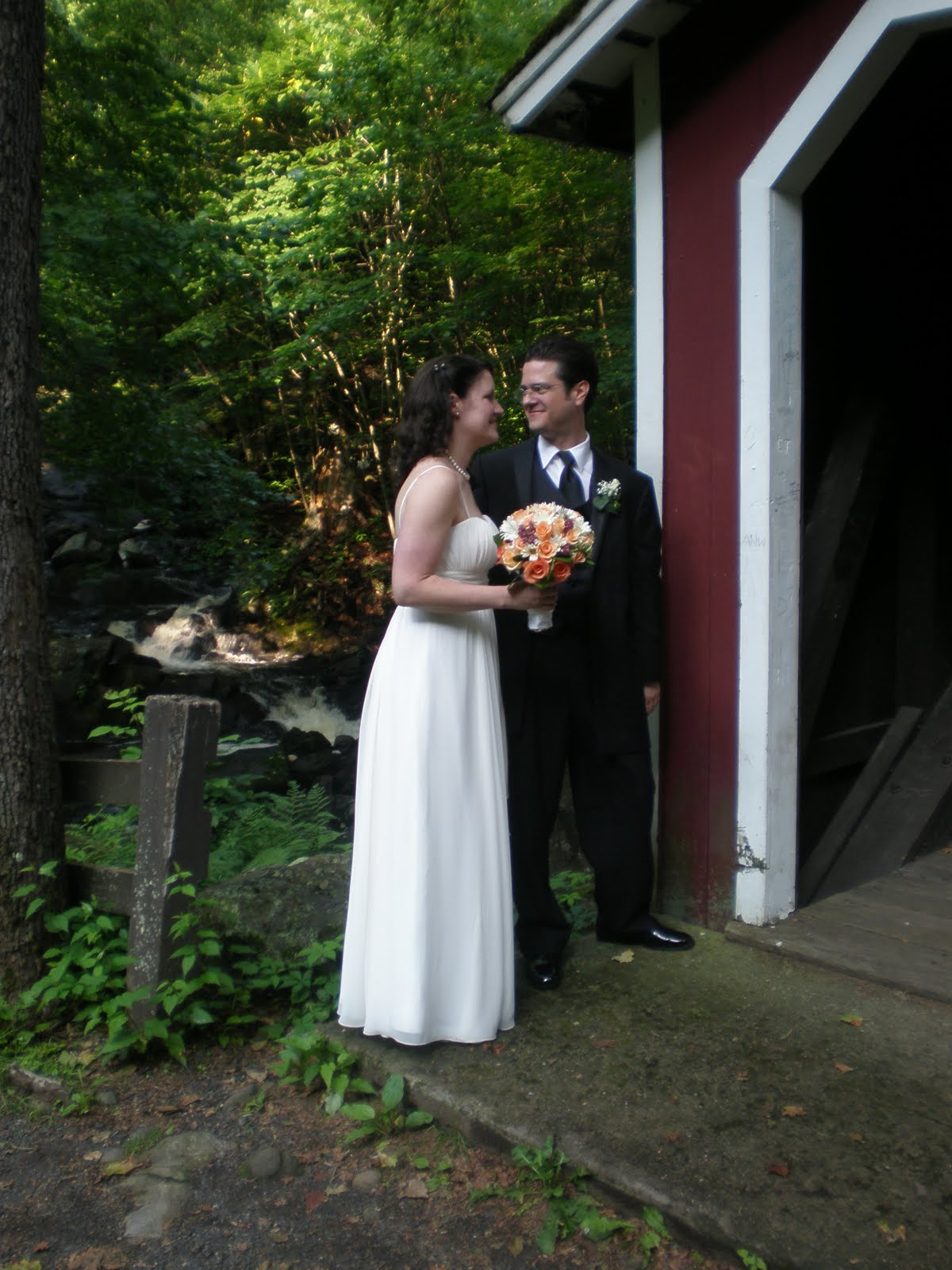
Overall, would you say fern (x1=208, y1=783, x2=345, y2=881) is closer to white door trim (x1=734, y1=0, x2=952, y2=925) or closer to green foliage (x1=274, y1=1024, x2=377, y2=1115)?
green foliage (x1=274, y1=1024, x2=377, y2=1115)

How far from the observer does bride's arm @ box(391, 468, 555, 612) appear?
10.8 feet

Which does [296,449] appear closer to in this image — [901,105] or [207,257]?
[207,257]

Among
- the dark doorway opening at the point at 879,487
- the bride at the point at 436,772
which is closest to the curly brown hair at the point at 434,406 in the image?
the bride at the point at 436,772

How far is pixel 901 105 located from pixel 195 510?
27.0ft

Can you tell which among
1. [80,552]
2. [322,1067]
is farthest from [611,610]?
[80,552]

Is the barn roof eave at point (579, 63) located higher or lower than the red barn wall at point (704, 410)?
higher

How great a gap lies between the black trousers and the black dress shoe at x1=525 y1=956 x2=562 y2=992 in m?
0.02

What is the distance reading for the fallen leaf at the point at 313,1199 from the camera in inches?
110

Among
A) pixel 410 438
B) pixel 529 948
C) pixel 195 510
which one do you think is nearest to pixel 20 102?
pixel 410 438

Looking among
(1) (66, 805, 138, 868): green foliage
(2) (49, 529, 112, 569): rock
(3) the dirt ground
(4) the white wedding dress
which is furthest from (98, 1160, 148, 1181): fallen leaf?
(2) (49, 529, 112, 569): rock

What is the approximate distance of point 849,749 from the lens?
5293 mm

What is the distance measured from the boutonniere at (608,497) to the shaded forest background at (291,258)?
5548 mm

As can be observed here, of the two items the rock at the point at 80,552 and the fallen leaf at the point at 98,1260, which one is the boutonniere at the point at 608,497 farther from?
the rock at the point at 80,552

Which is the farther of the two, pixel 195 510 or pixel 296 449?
pixel 296 449
